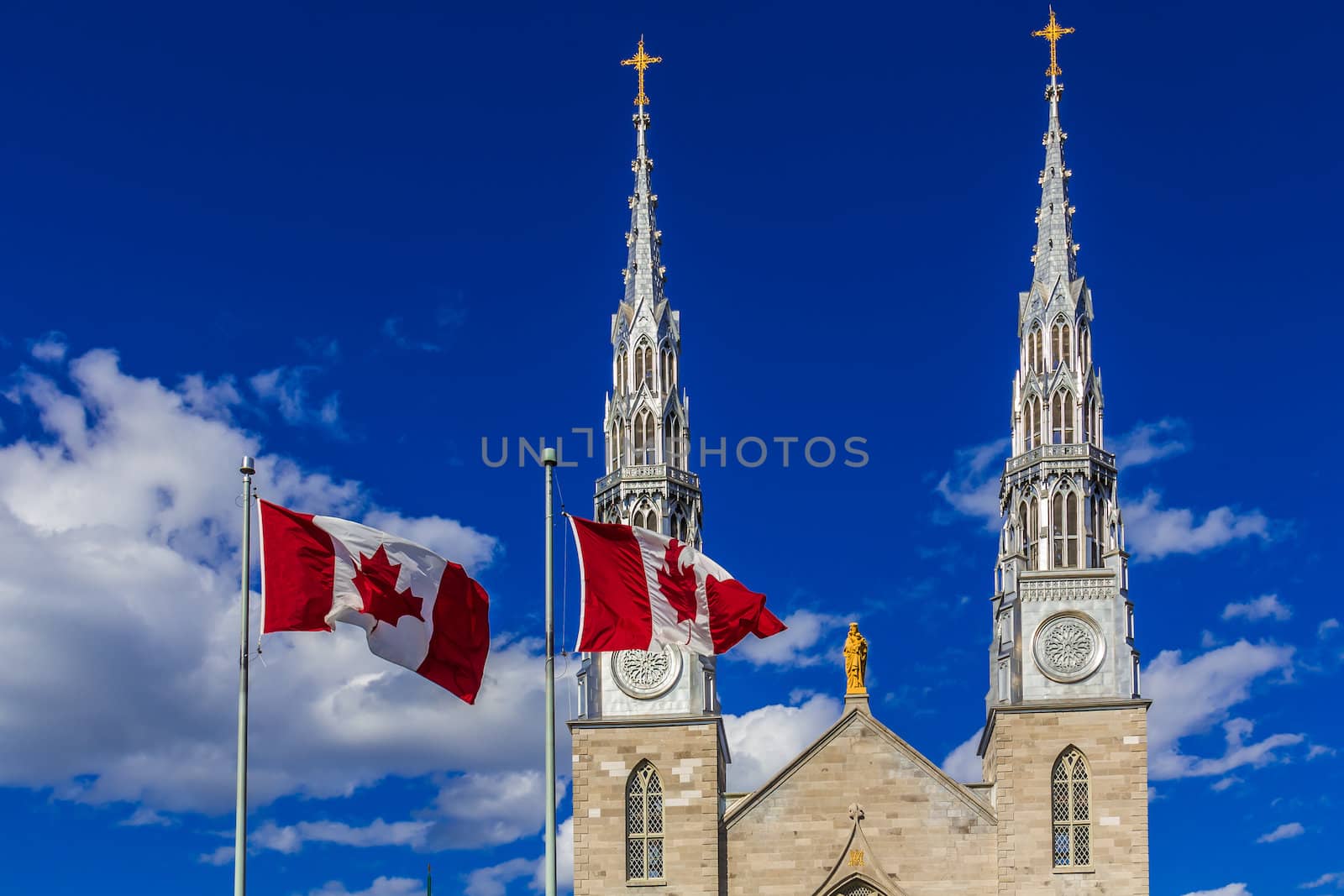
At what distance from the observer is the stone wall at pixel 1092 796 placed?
53125 mm

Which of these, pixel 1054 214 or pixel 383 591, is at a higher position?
pixel 1054 214

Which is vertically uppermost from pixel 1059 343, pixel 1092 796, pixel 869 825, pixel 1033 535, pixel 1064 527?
pixel 1059 343

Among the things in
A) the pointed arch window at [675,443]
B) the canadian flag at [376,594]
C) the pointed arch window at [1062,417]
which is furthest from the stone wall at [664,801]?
the canadian flag at [376,594]

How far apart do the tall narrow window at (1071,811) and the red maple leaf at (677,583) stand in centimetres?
2434

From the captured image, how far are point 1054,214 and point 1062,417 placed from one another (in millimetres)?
6977

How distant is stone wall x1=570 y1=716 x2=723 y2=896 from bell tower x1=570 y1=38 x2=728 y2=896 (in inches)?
1.0

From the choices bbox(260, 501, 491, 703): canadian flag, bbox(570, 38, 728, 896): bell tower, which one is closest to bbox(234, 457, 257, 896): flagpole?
bbox(260, 501, 491, 703): canadian flag

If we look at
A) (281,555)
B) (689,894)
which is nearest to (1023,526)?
(689,894)

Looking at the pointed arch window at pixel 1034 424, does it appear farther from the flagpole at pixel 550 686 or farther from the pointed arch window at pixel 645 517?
the flagpole at pixel 550 686

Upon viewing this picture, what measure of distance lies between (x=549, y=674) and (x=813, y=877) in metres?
25.9

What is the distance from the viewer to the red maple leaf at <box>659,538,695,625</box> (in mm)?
32781

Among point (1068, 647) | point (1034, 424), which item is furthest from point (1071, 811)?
point (1034, 424)

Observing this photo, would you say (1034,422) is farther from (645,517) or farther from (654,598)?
(654,598)

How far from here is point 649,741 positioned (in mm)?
55125
